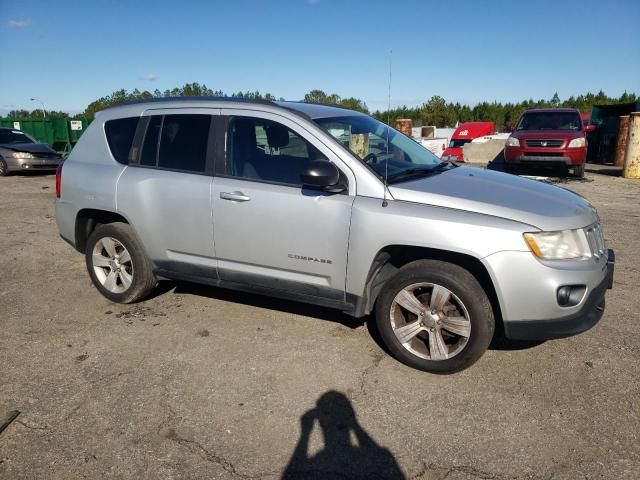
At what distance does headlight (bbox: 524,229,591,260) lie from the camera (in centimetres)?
299

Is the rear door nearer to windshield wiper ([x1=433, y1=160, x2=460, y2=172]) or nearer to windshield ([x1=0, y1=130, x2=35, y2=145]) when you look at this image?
windshield wiper ([x1=433, y1=160, x2=460, y2=172])

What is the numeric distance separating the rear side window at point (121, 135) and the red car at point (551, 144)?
1055 centimetres

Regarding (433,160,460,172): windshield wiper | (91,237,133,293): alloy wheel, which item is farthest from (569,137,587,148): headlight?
(91,237,133,293): alloy wheel

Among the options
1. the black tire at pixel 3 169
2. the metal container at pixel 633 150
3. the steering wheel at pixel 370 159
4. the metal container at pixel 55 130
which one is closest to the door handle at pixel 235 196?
the steering wheel at pixel 370 159

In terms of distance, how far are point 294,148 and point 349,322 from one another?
1.55m

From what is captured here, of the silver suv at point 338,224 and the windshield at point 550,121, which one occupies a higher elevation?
the windshield at point 550,121

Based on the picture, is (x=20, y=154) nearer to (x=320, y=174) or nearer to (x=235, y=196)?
(x=235, y=196)

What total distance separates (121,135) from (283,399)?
2.86m

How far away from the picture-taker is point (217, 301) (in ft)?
15.3

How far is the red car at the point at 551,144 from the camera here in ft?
40.0

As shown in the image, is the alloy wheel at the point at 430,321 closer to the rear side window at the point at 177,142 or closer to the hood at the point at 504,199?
the hood at the point at 504,199

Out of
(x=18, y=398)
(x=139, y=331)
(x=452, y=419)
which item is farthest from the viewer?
(x=139, y=331)

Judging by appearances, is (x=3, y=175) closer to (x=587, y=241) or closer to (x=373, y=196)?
(x=373, y=196)

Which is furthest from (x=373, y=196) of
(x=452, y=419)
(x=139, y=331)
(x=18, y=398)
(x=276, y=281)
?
(x=18, y=398)
